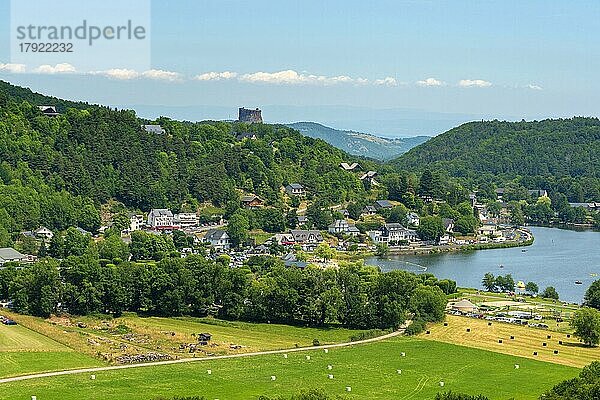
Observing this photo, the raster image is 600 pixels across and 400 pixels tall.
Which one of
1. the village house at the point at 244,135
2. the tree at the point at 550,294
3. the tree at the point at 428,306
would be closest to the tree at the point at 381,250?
the tree at the point at 550,294

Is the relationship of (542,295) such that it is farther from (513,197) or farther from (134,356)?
(513,197)

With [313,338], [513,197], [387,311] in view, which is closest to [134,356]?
[313,338]

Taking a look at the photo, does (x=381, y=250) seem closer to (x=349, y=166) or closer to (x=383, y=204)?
(x=383, y=204)

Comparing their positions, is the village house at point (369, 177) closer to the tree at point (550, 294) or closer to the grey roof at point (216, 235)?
the grey roof at point (216, 235)

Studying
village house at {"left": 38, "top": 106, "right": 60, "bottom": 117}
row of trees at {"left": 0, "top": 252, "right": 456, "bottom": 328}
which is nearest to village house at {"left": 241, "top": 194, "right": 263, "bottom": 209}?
village house at {"left": 38, "top": 106, "right": 60, "bottom": 117}

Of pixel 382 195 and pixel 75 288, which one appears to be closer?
pixel 75 288

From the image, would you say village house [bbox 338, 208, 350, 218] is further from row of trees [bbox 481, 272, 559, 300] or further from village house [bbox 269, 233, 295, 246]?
row of trees [bbox 481, 272, 559, 300]
